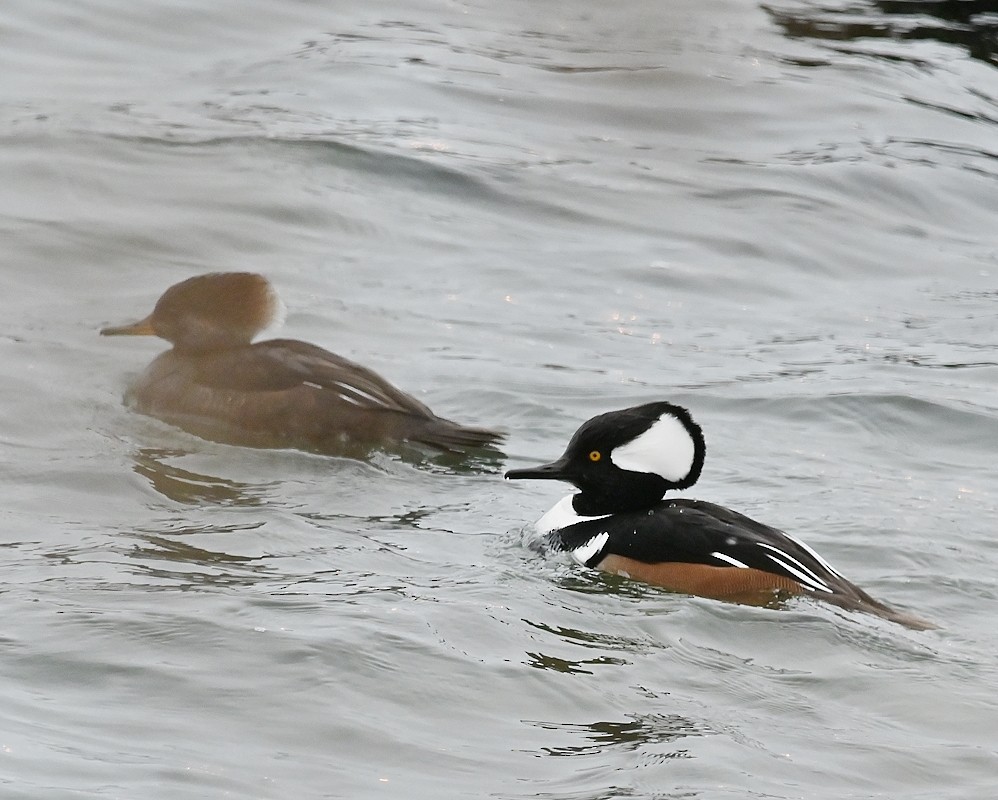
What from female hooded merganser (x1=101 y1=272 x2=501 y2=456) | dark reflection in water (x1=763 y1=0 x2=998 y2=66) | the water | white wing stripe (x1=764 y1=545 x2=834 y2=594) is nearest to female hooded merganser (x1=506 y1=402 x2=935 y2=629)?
white wing stripe (x1=764 y1=545 x2=834 y2=594)

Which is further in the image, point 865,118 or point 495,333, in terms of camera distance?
point 865,118

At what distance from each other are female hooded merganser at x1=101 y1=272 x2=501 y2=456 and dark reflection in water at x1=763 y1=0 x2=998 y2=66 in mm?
9787

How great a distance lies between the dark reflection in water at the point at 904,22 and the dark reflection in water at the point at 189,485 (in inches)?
426

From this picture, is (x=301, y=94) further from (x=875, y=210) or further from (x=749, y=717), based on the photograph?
(x=749, y=717)

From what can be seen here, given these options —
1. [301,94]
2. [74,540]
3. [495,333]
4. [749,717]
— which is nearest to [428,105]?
[301,94]

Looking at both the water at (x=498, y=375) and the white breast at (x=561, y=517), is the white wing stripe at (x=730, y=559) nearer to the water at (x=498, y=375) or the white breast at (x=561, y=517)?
the water at (x=498, y=375)

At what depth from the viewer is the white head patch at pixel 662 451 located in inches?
256

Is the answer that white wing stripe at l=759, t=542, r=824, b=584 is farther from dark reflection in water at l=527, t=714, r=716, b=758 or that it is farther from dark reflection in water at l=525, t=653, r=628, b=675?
dark reflection in water at l=527, t=714, r=716, b=758

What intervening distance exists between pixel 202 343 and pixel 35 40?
6.98 m

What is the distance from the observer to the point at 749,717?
4871mm

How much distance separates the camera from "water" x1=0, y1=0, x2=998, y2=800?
4645 millimetres

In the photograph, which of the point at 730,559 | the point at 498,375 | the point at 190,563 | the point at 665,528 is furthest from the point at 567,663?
the point at 498,375

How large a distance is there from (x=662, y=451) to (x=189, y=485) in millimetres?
1980

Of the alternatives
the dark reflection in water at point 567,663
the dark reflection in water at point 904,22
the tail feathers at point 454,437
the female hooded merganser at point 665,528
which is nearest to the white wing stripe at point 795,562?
the female hooded merganser at point 665,528
